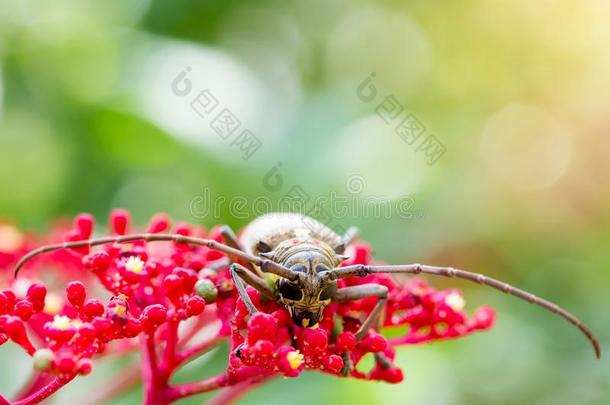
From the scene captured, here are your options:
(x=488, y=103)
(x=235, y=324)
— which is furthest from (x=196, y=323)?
(x=488, y=103)

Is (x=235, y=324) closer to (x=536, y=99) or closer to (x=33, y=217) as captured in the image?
(x=33, y=217)

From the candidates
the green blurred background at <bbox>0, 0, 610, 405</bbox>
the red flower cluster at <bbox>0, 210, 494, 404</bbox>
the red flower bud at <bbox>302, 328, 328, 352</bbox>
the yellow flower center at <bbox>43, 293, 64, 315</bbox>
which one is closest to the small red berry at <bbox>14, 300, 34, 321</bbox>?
the red flower cluster at <bbox>0, 210, 494, 404</bbox>

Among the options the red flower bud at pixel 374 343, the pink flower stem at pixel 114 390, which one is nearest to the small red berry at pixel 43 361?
the red flower bud at pixel 374 343

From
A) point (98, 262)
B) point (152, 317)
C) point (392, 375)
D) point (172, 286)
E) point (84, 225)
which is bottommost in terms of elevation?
point (392, 375)

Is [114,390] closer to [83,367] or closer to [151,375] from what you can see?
[151,375]

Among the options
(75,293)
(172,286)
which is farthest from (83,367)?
(172,286)

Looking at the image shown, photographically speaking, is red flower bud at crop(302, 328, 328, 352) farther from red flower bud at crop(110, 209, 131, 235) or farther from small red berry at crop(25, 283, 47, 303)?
red flower bud at crop(110, 209, 131, 235)

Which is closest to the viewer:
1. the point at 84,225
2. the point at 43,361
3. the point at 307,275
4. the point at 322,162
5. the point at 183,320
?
the point at 43,361
